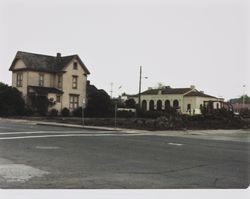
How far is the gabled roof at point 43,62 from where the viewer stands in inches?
2133

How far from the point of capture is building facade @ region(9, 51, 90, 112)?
5412 cm

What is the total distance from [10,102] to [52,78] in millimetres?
10521

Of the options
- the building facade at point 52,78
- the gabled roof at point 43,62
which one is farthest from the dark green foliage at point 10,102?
the gabled roof at point 43,62

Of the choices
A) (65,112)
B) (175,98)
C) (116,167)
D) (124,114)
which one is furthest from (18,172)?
(175,98)

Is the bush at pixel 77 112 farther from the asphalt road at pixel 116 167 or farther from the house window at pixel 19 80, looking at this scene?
the asphalt road at pixel 116 167

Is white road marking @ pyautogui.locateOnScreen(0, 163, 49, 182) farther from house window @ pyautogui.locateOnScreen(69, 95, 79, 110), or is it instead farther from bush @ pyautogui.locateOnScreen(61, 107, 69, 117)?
house window @ pyautogui.locateOnScreen(69, 95, 79, 110)

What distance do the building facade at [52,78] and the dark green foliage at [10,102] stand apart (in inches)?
135

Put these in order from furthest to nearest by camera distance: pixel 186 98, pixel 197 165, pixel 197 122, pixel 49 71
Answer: pixel 186 98 < pixel 49 71 < pixel 197 122 < pixel 197 165

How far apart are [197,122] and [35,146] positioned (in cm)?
2149

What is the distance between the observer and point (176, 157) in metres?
13.7

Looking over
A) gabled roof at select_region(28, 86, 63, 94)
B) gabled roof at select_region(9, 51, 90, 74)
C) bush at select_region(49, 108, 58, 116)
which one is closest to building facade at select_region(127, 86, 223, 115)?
gabled roof at select_region(9, 51, 90, 74)

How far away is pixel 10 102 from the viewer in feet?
157

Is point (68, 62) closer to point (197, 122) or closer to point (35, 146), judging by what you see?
point (197, 122)

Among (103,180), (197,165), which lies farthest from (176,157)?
(103,180)
